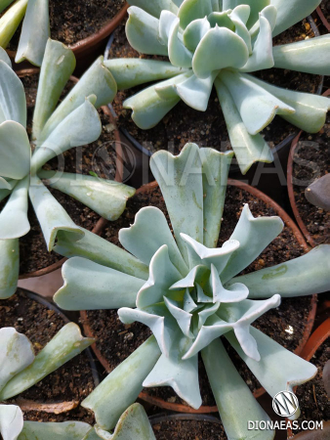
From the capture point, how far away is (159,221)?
0.70 meters

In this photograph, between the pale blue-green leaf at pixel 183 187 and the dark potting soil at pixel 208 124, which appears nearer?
the pale blue-green leaf at pixel 183 187

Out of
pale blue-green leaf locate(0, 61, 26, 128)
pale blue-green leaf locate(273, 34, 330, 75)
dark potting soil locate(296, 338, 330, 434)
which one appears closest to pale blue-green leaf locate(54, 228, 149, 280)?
pale blue-green leaf locate(0, 61, 26, 128)

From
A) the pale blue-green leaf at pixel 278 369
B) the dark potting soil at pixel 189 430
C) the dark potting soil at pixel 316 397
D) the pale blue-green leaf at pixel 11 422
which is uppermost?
the pale blue-green leaf at pixel 278 369

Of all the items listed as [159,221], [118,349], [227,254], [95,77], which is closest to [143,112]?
[95,77]

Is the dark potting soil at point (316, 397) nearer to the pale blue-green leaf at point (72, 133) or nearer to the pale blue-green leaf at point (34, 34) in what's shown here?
the pale blue-green leaf at point (72, 133)

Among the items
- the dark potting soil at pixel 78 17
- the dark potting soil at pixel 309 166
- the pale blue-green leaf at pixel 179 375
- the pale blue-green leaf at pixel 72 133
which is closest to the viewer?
the pale blue-green leaf at pixel 179 375

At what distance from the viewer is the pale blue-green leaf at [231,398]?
2.24ft

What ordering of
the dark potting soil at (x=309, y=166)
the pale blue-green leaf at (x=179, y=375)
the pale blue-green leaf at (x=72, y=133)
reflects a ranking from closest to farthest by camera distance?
1. the pale blue-green leaf at (x=179, y=375)
2. the pale blue-green leaf at (x=72, y=133)
3. the dark potting soil at (x=309, y=166)

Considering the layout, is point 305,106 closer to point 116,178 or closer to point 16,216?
point 116,178

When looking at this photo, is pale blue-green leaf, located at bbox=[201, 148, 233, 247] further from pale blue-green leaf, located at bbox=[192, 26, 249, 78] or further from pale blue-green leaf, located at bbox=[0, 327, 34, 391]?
pale blue-green leaf, located at bbox=[0, 327, 34, 391]

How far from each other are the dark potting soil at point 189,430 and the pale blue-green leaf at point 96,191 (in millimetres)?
477

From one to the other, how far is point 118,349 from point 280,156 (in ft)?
2.05

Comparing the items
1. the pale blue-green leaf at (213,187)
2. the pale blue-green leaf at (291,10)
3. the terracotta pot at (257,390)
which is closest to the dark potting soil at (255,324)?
the terracotta pot at (257,390)

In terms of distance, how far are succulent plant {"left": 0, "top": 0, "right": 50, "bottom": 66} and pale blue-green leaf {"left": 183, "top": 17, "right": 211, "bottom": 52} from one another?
1.27 ft
